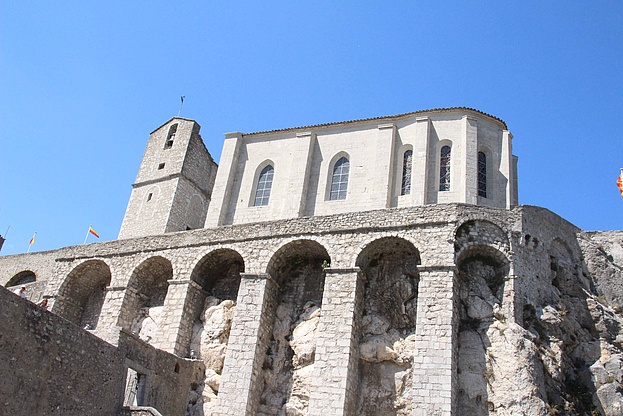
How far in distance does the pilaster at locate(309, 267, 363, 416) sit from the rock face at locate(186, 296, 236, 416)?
11.9 ft

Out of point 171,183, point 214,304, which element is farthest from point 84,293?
point 171,183

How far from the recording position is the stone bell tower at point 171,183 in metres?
30.9

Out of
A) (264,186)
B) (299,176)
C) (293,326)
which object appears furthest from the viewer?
(264,186)

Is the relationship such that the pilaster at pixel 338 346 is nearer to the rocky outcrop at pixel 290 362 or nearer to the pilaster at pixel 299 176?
the rocky outcrop at pixel 290 362

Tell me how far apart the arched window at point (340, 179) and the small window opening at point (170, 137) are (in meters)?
10.3

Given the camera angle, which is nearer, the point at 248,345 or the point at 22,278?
the point at 248,345

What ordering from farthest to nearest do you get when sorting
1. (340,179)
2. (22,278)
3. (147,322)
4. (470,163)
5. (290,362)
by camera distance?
(22,278)
(340,179)
(470,163)
(147,322)
(290,362)

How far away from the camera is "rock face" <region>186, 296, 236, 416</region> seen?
2078 cm

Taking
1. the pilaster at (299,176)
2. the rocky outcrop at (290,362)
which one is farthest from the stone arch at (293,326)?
the pilaster at (299,176)

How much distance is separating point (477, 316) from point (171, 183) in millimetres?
17675

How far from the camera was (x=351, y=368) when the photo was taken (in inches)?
765

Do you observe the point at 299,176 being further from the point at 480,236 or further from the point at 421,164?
the point at 480,236

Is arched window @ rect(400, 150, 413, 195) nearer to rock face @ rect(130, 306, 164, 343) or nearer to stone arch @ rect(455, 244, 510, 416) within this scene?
stone arch @ rect(455, 244, 510, 416)

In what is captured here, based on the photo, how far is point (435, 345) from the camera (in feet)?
61.1
